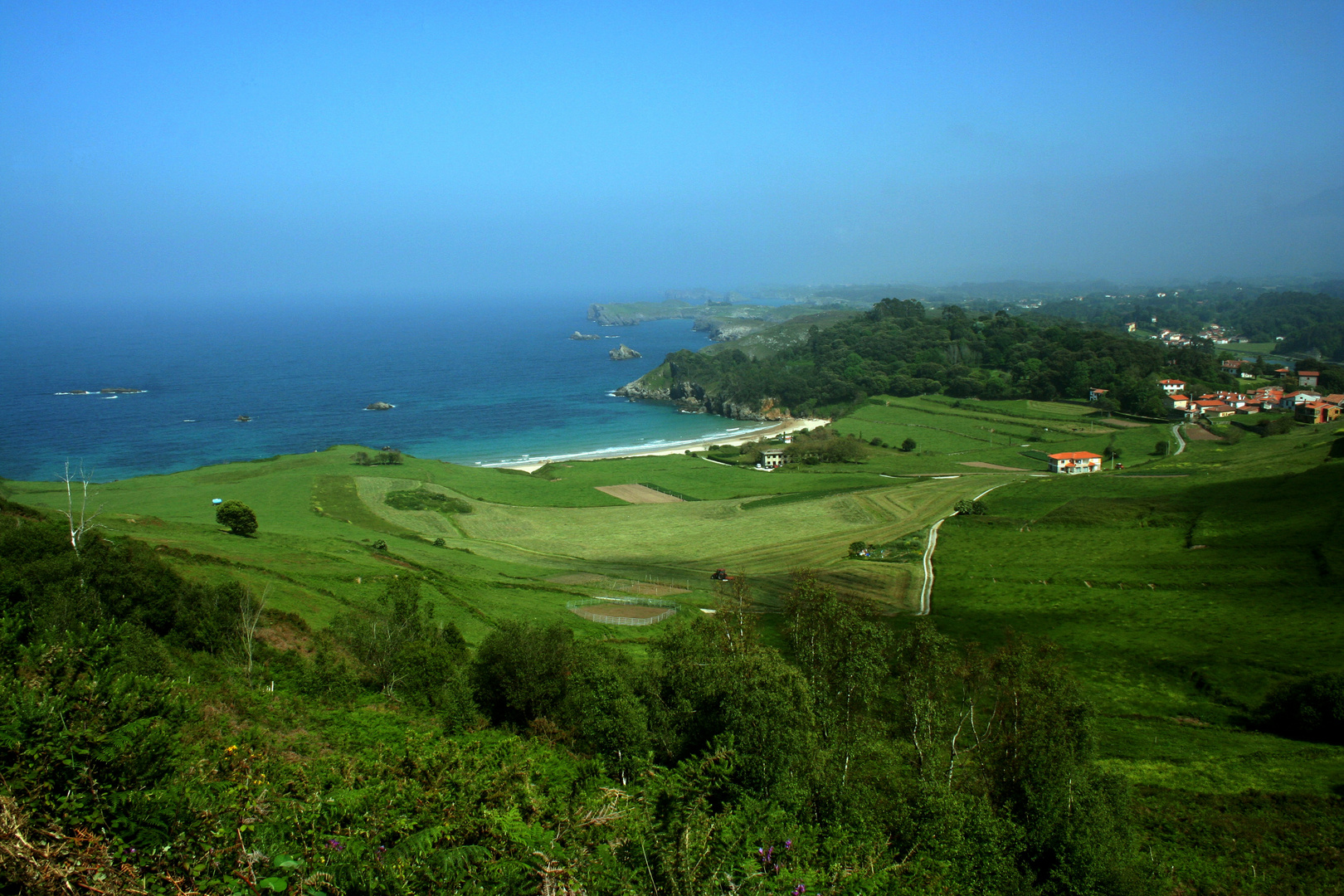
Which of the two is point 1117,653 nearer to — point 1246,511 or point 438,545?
point 1246,511

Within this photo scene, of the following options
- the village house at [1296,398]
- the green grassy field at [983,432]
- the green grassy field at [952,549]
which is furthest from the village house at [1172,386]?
the green grassy field at [952,549]

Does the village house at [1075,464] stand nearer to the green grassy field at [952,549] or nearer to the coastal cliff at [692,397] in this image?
the green grassy field at [952,549]

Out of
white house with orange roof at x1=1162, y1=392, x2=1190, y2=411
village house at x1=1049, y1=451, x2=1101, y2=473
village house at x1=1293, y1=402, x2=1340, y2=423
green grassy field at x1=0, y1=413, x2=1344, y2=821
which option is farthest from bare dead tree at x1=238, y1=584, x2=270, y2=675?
white house with orange roof at x1=1162, y1=392, x2=1190, y2=411

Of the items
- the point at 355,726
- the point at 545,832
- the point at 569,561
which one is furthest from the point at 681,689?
the point at 569,561

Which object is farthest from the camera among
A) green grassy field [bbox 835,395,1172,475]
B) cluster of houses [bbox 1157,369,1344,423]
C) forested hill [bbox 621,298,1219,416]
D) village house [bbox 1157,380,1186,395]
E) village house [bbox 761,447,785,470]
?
forested hill [bbox 621,298,1219,416]

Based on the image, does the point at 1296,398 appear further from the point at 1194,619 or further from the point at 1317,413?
the point at 1194,619

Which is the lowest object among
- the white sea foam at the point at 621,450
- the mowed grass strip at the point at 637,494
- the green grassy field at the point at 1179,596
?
the mowed grass strip at the point at 637,494

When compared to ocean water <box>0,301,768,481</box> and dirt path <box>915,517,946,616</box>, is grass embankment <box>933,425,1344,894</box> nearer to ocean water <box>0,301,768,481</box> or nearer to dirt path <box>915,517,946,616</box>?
dirt path <box>915,517,946,616</box>
